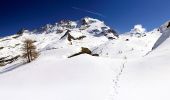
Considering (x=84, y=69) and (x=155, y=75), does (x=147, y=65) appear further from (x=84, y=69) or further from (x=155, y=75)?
(x=84, y=69)

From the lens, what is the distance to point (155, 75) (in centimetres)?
2920

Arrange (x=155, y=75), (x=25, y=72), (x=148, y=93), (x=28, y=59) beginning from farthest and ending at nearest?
1. (x=28, y=59)
2. (x=25, y=72)
3. (x=155, y=75)
4. (x=148, y=93)

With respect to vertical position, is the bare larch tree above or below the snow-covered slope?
above

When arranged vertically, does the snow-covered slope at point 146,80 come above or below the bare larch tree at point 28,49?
below

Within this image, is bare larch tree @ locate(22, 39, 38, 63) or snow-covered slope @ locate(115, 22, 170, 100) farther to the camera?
bare larch tree @ locate(22, 39, 38, 63)

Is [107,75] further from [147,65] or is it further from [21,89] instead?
[21,89]

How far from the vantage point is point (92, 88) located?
27141 millimetres

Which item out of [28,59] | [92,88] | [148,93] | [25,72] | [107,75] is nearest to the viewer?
[148,93]

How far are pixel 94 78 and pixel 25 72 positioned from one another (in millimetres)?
13578

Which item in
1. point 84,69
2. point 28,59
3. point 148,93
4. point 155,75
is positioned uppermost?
point 28,59

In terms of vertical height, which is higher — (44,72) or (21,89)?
(44,72)

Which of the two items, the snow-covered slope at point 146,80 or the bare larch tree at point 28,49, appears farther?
the bare larch tree at point 28,49

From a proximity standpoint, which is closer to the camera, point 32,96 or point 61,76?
point 32,96

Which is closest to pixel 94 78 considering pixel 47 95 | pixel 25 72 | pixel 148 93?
pixel 47 95
